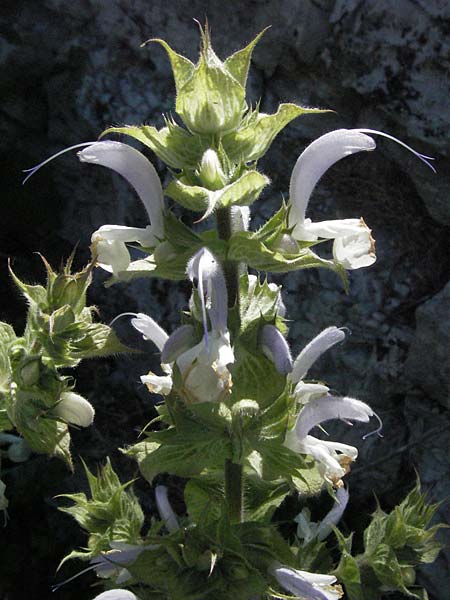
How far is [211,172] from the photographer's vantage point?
1011 millimetres

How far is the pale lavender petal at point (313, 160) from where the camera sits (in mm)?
1178

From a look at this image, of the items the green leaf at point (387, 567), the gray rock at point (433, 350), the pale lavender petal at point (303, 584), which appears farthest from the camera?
the gray rock at point (433, 350)

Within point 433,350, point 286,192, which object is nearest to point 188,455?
point 433,350

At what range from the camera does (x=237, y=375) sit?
1.12 meters

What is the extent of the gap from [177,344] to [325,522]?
73 cm

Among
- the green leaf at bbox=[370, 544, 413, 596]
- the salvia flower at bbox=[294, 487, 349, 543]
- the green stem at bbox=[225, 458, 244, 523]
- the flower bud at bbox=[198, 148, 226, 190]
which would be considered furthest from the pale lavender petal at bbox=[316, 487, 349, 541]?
the flower bud at bbox=[198, 148, 226, 190]

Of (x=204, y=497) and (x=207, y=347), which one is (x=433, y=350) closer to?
(x=204, y=497)

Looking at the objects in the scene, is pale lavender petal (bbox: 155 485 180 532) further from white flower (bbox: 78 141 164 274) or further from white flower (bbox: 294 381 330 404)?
white flower (bbox: 78 141 164 274)

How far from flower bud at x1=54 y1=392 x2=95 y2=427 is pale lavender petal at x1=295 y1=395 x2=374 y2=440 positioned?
1.28 ft

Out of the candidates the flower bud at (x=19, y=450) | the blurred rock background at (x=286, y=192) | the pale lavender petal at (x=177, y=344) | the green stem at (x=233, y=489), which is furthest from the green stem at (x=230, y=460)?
the blurred rock background at (x=286, y=192)

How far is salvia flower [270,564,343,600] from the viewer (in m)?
1.19

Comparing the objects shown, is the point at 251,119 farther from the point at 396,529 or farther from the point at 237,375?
the point at 396,529

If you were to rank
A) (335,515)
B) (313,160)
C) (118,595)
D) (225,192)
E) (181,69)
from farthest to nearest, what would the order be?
1. (335,515)
2. (118,595)
3. (313,160)
4. (181,69)
5. (225,192)

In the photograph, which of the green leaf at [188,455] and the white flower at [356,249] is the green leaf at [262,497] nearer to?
the green leaf at [188,455]
